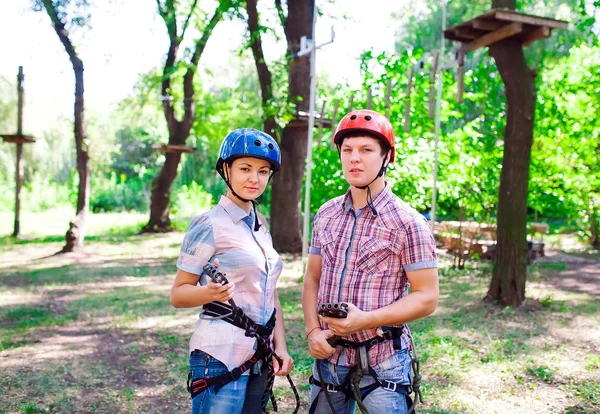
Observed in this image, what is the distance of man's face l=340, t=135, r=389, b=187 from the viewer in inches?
98.9

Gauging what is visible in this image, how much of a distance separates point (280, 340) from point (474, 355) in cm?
402

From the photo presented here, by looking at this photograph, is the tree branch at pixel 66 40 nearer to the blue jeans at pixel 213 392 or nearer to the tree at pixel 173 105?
the tree at pixel 173 105

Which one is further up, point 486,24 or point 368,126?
point 486,24

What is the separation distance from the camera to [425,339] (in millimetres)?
6664

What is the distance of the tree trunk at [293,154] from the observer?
13.6 meters

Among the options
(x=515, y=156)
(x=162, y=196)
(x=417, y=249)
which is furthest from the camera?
(x=162, y=196)

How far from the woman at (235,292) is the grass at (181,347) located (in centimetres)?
246

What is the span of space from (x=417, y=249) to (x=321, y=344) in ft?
1.76

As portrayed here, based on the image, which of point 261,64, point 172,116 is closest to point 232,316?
point 261,64

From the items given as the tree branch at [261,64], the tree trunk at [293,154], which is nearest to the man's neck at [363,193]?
the tree branch at [261,64]

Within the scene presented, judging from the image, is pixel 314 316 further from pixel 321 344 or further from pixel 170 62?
pixel 170 62

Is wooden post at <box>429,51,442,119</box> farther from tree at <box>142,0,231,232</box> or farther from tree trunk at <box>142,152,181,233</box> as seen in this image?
tree trunk at <box>142,152,181,233</box>

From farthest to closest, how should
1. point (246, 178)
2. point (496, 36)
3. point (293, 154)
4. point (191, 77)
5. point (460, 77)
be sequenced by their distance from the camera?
1. point (191, 77)
2. point (293, 154)
3. point (460, 77)
4. point (496, 36)
5. point (246, 178)

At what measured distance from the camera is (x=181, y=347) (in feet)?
21.7
